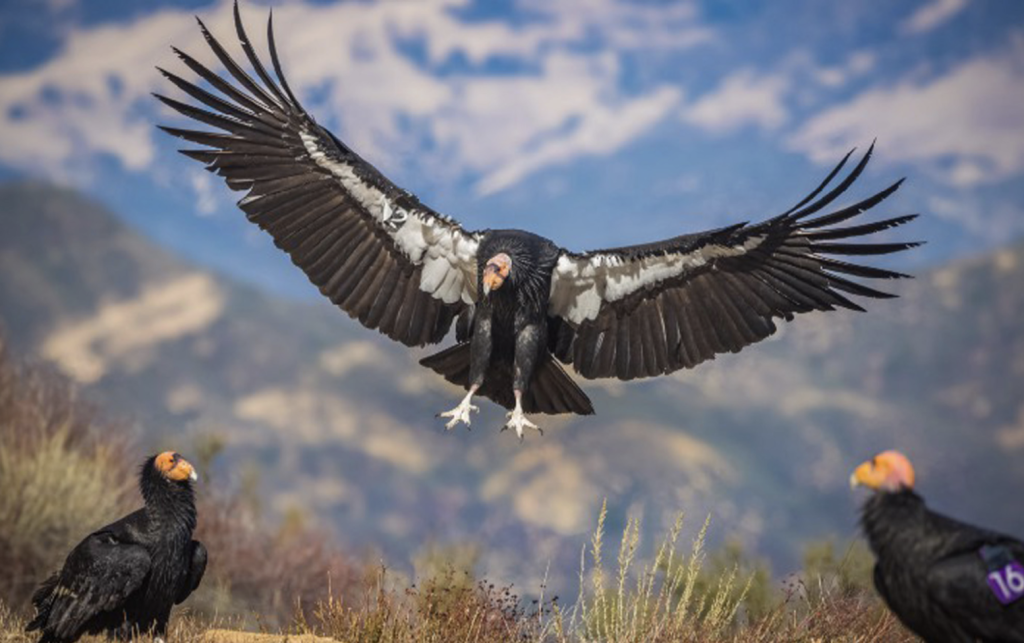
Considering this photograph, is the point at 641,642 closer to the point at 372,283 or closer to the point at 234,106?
the point at 372,283

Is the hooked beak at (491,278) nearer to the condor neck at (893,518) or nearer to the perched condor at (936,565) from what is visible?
the perched condor at (936,565)

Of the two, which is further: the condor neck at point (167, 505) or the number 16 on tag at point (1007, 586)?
the condor neck at point (167, 505)

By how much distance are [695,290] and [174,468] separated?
4059 millimetres

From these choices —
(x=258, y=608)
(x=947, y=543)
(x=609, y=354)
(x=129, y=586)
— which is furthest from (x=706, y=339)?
(x=258, y=608)

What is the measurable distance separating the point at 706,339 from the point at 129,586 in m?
4.56

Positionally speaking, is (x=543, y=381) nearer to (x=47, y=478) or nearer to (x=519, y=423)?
(x=519, y=423)

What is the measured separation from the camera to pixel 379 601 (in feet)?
25.0

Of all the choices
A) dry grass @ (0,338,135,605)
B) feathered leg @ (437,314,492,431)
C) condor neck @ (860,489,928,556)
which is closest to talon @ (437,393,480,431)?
feathered leg @ (437,314,492,431)

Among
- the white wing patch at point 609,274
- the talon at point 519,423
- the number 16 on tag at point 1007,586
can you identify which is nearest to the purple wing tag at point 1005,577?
the number 16 on tag at point 1007,586

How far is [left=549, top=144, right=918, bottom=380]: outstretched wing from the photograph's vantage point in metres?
8.86

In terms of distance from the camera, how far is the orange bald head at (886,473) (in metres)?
5.59

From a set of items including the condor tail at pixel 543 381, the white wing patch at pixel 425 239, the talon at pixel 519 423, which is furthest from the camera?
the white wing patch at pixel 425 239

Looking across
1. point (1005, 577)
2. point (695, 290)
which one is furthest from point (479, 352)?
point (1005, 577)

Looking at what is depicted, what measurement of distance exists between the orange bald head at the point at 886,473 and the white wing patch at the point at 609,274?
11.3 ft
